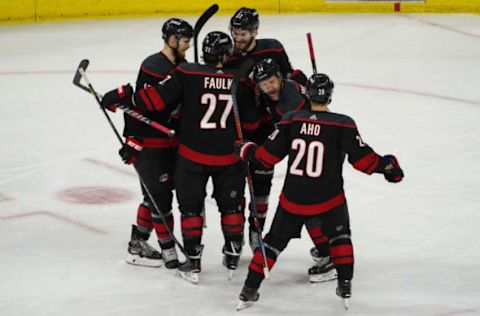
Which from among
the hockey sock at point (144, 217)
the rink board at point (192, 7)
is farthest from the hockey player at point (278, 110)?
the rink board at point (192, 7)

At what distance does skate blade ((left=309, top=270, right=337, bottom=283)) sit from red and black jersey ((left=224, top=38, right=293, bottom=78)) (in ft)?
3.67

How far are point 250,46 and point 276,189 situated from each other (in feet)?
5.24

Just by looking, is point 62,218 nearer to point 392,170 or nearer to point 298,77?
point 298,77

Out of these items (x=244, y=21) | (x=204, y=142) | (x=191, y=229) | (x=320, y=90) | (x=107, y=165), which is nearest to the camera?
(x=320, y=90)

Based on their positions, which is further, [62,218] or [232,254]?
[62,218]

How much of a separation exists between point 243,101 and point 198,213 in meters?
0.60

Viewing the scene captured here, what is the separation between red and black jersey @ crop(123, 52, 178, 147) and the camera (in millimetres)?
5117

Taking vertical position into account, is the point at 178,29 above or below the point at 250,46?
above

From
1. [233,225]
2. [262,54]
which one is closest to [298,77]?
[262,54]

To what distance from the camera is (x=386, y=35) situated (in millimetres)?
11586

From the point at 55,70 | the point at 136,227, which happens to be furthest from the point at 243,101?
the point at 55,70

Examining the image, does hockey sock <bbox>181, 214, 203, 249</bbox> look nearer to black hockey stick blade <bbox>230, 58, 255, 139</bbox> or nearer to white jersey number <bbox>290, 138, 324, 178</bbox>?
black hockey stick blade <bbox>230, 58, 255, 139</bbox>

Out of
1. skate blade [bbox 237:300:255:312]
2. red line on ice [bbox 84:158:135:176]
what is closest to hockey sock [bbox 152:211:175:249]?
skate blade [bbox 237:300:255:312]

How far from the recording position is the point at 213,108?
16.3 ft
